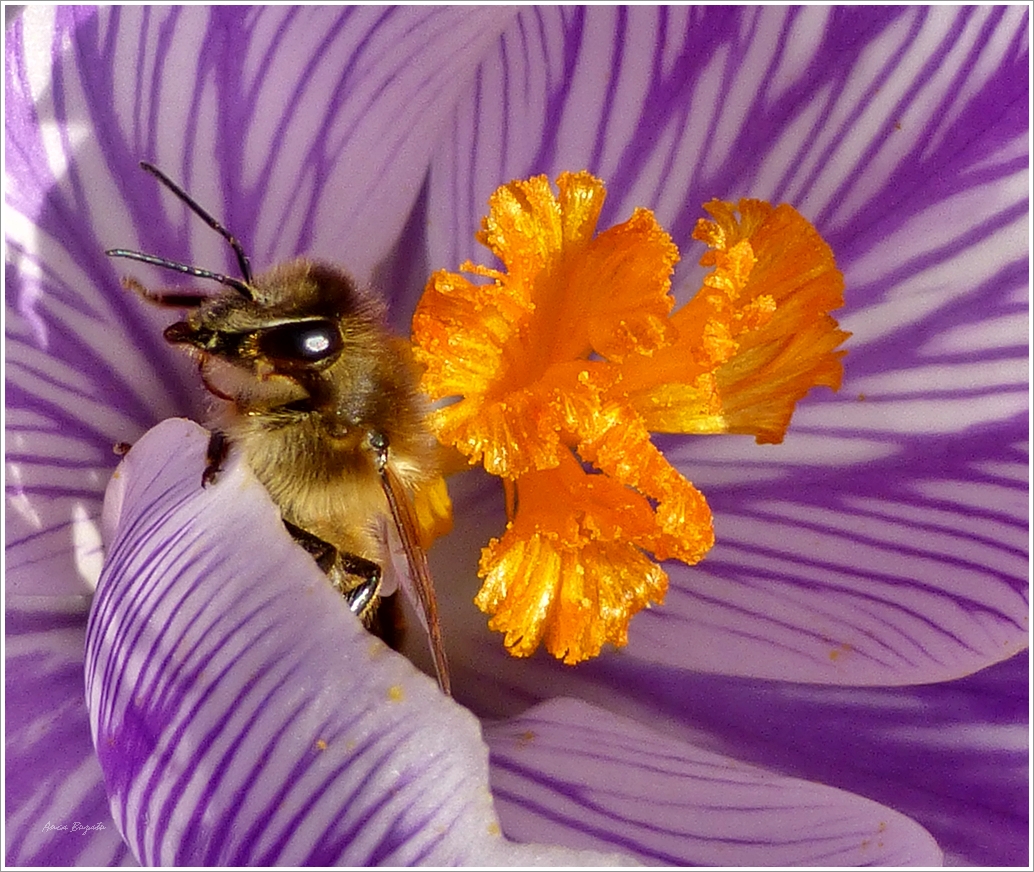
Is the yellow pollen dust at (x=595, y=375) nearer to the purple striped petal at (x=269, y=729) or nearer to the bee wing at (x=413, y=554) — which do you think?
the bee wing at (x=413, y=554)

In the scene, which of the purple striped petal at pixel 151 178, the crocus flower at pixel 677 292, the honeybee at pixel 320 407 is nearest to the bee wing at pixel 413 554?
the honeybee at pixel 320 407

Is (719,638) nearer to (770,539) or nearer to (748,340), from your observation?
(770,539)

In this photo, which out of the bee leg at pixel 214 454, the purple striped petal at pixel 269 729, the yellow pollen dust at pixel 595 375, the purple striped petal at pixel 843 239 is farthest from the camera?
the purple striped petal at pixel 843 239

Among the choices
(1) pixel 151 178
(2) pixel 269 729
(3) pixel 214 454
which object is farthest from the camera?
(1) pixel 151 178

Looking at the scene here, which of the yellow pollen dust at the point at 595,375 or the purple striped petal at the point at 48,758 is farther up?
the yellow pollen dust at the point at 595,375

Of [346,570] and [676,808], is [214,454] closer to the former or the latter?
[346,570]

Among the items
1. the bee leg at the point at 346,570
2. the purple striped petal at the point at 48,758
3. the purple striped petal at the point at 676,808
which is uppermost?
the bee leg at the point at 346,570

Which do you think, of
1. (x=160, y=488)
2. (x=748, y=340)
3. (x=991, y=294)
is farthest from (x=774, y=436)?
(x=160, y=488)

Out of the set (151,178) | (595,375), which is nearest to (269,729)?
(595,375)
